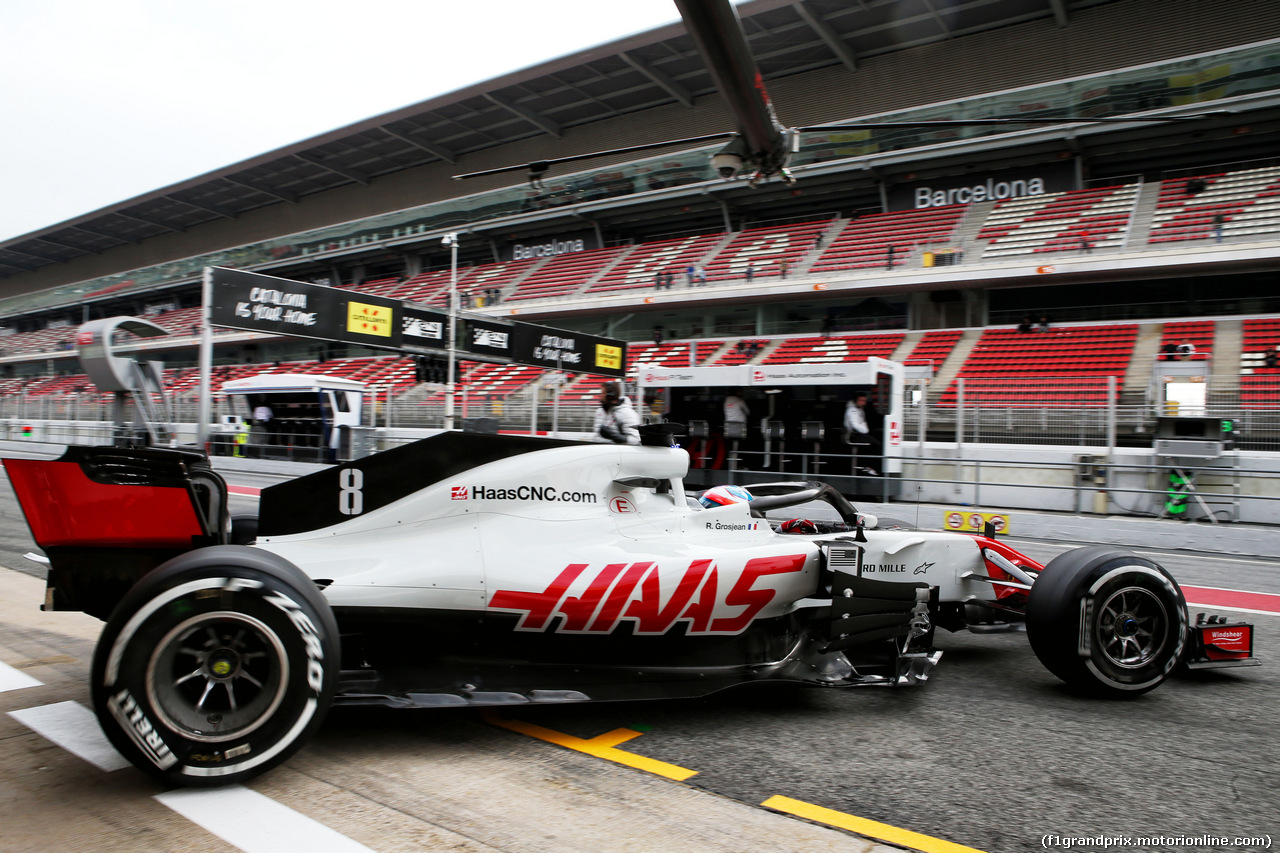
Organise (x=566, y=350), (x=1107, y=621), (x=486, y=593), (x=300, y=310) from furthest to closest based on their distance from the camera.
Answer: (x=566, y=350), (x=300, y=310), (x=1107, y=621), (x=486, y=593)

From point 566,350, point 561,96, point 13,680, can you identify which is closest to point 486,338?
point 566,350

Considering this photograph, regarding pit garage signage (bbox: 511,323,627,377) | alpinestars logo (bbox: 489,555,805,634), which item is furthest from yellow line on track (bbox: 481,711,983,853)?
pit garage signage (bbox: 511,323,627,377)

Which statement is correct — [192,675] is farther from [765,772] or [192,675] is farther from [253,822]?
[765,772]

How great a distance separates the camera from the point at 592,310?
96.1ft

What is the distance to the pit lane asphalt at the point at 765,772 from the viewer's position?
8.00 ft

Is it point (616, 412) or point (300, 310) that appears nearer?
point (616, 412)

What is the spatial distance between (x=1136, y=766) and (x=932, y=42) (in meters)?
28.5

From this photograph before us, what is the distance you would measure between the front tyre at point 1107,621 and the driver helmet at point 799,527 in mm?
1238

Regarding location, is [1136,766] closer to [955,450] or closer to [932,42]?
[955,450]

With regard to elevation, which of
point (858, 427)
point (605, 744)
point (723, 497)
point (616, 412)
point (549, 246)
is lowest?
point (605, 744)

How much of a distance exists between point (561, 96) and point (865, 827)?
109 ft

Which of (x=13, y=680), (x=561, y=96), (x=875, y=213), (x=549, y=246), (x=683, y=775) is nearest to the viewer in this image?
(x=683, y=775)

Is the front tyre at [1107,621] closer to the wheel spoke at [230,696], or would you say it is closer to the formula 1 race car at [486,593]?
the formula 1 race car at [486,593]

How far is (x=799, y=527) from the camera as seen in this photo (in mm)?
4832
